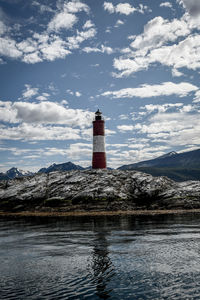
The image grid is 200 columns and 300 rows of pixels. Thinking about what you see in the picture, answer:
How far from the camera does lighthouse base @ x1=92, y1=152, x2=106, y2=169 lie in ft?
273

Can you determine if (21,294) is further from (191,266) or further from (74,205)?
(74,205)

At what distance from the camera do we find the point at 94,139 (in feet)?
273

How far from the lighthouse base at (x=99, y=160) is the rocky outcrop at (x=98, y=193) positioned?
214 cm

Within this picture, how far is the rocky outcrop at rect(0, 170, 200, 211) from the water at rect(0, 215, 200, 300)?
38637 millimetres

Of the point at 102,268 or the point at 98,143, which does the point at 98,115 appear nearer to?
the point at 98,143

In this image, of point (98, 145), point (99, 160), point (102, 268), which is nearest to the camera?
point (102, 268)

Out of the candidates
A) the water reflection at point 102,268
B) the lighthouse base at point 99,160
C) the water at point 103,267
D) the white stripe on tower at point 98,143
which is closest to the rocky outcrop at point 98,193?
the lighthouse base at point 99,160

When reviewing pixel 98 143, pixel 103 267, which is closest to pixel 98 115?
pixel 98 143

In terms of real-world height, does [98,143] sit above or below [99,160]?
above

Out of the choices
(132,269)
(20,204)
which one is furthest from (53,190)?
(132,269)

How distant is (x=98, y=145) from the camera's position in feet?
270

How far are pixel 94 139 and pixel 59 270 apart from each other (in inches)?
2580

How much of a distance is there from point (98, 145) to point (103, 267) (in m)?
64.2

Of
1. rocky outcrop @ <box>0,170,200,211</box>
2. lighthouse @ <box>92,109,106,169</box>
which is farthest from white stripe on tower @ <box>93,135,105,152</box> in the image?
rocky outcrop @ <box>0,170,200,211</box>
